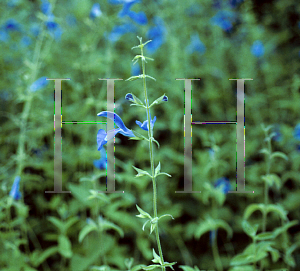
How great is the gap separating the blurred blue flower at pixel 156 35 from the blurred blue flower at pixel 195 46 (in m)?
0.29

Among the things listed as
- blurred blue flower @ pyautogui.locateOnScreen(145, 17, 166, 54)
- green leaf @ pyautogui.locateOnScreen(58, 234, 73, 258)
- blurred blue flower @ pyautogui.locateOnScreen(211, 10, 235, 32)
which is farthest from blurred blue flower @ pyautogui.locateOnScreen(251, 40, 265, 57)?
green leaf @ pyautogui.locateOnScreen(58, 234, 73, 258)

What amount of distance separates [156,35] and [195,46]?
1.37 feet

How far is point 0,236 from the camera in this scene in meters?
1.78

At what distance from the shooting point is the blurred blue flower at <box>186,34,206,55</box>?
9.91 ft

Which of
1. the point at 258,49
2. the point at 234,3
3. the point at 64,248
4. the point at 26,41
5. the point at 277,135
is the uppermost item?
the point at 234,3

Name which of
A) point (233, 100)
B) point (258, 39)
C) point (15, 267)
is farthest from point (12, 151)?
point (258, 39)

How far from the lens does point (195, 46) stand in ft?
9.98

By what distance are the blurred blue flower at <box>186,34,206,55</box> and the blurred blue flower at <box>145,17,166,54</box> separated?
29 centimetres

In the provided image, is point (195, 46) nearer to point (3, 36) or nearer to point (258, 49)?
point (258, 49)

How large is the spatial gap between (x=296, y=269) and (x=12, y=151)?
2.25m

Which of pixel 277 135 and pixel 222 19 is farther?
pixel 222 19

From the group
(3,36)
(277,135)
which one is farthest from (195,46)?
(3,36)

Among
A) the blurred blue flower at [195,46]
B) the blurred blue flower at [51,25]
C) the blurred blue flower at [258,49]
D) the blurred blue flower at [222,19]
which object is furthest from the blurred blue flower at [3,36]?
the blurred blue flower at [258,49]

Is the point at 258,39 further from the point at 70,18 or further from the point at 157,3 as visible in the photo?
the point at 70,18
